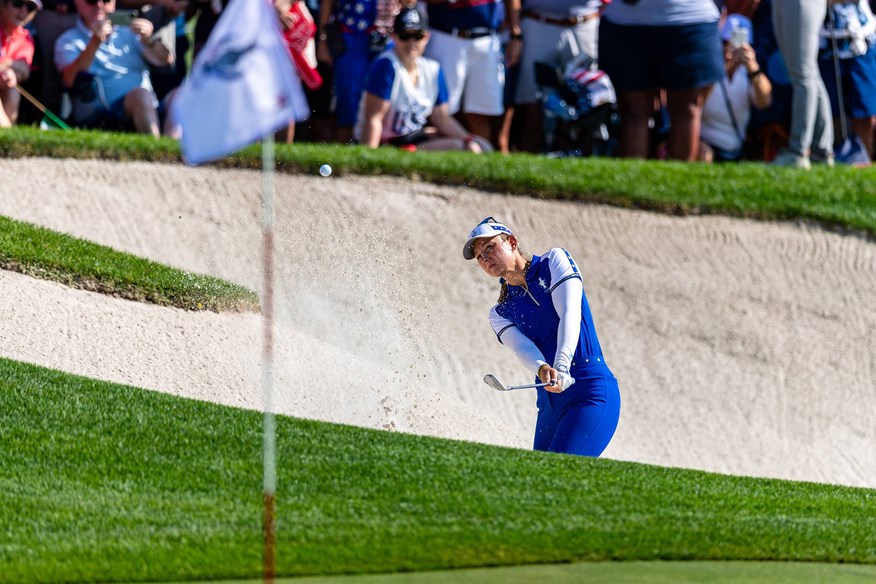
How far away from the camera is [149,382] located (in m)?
10.0

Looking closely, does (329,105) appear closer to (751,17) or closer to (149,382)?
(751,17)

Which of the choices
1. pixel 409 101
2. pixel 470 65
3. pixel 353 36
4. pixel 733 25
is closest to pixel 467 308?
pixel 409 101

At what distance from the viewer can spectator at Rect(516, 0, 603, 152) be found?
14.5 m

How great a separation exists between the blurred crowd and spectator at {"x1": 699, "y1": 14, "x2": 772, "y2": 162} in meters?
0.02

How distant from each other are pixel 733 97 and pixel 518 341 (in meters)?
7.14

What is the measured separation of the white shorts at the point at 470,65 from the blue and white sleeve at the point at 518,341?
5834 millimetres

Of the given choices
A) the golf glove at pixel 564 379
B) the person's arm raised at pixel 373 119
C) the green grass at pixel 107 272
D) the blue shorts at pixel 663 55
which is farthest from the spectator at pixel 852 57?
the golf glove at pixel 564 379

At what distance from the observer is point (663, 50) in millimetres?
13883

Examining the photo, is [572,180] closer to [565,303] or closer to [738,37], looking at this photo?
[738,37]

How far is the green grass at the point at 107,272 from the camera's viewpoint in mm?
10969

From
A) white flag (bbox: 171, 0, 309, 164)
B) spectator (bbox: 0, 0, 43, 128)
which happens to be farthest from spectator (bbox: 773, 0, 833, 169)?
white flag (bbox: 171, 0, 309, 164)

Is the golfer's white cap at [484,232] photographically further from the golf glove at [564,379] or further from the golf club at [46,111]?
the golf club at [46,111]

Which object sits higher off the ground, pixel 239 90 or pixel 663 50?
pixel 239 90

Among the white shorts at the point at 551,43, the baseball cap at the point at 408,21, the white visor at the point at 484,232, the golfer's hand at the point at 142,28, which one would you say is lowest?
the white shorts at the point at 551,43
